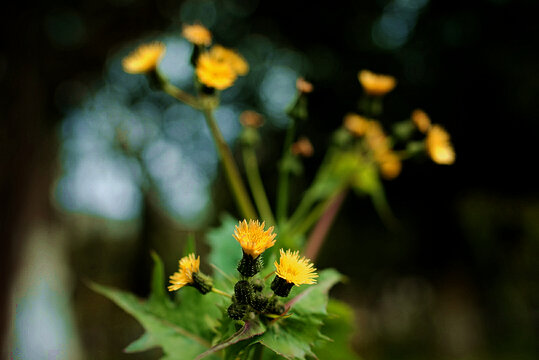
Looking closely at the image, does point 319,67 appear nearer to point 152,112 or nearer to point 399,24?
point 399,24

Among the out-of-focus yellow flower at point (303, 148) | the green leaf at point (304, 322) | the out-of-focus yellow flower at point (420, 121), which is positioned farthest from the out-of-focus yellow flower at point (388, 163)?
the green leaf at point (304, 322)

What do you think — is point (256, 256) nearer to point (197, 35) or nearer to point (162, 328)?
point (162, 328)

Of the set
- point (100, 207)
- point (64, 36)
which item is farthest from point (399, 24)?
point (100, 207)

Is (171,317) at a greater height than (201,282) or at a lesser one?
lesser

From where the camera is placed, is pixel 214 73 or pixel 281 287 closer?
pixel 281 287

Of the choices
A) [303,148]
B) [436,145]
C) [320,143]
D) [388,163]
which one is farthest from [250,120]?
[320,143]

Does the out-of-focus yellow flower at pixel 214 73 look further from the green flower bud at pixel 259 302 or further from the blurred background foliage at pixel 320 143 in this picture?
the blurred background foliage at pixel 320 143

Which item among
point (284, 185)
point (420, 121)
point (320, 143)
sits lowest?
point (320, 143)
